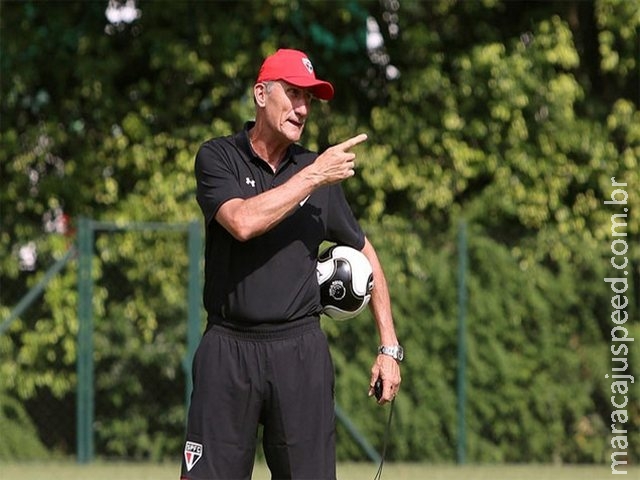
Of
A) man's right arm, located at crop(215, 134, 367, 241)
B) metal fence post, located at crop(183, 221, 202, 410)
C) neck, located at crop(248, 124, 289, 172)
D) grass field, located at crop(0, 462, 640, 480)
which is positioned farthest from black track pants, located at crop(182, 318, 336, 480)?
metal fence post, located at crop(183, 221, 202, 410)

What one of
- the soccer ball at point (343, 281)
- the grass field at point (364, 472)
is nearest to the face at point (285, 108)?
the soccer ball at point (343, 281)

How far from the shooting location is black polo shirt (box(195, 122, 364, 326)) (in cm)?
491

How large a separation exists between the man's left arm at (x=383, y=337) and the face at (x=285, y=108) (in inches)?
26.5

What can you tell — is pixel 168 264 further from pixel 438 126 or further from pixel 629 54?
pixel 629 54

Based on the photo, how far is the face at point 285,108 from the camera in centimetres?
498

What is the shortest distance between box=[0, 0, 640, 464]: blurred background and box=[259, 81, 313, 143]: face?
21.1 feet

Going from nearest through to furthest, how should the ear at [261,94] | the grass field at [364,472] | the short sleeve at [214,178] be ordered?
the short sleeve at [214,178], the ear at [261,94], the grass field at [364,472]

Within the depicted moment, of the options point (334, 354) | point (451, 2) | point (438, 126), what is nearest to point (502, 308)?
point (334, 354)

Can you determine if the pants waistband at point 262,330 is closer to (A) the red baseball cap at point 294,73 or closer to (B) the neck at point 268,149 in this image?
(B) the neck at point 268,149

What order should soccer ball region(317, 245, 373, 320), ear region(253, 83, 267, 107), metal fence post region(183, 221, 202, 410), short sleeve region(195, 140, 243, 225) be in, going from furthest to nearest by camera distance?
metal fence post region(183, 221, 202, 410) < soccer ball region(317, 245, 373, 320) < ear region(253, 83, 267, 107) < short sleeve region(195, 140, 243, 225)

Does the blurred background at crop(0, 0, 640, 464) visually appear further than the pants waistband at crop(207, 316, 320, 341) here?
Yes

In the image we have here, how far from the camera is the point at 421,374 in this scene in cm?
1137

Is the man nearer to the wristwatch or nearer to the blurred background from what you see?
the wristwatch

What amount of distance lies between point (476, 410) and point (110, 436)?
2965 millimetres
